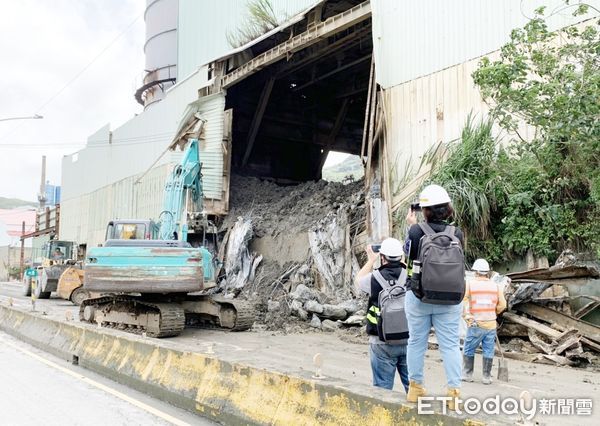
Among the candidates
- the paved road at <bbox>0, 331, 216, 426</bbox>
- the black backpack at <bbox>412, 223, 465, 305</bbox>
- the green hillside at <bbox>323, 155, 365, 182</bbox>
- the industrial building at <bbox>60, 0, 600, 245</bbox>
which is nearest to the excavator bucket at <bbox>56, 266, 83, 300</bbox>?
the industrial building at <bbox>60, 0, 600, 245</bbox>

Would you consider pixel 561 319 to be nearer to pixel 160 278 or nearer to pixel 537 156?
pixel 537 156

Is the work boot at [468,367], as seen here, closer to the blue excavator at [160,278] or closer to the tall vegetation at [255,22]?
the blue excavator at [160,278]

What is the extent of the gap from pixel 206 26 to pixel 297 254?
37.7ft

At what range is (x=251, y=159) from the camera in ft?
89.6

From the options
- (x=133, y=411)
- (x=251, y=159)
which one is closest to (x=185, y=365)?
(x=133, y=411)

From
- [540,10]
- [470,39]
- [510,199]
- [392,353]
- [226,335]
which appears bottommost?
[226,335]

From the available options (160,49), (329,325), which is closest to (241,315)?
(329,325)

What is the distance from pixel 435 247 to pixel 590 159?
8214 mm

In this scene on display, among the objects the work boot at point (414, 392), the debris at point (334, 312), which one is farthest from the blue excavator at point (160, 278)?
the work boot at point (414, 392)

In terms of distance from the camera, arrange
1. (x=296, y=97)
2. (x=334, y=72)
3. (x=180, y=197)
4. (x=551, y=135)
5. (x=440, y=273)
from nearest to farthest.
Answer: (x=440, y=273) → (x=551, y=135) → (x=180, y=197) → (x=334, y=72) → (x=296, y=97)

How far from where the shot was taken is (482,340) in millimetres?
7801

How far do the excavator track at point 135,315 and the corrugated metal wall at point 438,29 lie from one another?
8.94m

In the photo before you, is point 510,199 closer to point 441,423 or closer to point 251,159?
point 441,423

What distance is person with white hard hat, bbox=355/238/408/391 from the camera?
4.63 metres
